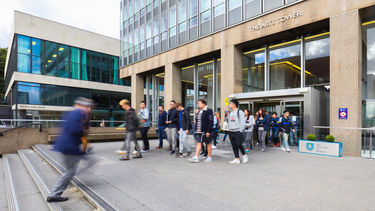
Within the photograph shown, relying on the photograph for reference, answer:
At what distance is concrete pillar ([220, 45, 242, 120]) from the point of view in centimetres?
1353

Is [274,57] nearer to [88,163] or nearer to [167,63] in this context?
[167,63]

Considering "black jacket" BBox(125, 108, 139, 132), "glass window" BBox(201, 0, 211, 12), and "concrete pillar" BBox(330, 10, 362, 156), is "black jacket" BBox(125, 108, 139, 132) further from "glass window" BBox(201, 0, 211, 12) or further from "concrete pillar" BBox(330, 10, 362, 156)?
"glass window" BBox(201, 0, 211, 12)

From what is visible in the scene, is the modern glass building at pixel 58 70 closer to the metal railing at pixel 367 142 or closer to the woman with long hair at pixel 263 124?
the woman with long hair at pixel 263 124

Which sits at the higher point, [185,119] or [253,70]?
[253,70]

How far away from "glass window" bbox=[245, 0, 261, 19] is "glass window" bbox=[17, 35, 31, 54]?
26.4 metres

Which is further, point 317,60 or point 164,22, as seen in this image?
point 164,22

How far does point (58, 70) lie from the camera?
90.2ft

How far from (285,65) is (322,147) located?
6.02m

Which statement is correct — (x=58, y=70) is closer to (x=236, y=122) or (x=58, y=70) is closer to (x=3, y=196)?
(x=3, y=196)

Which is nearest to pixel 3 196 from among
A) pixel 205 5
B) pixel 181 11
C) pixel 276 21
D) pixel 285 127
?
pixel 285 127

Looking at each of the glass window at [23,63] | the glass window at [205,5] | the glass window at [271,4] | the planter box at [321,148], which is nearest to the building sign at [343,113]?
the planter box at [321,148]

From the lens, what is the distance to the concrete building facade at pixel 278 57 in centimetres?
897

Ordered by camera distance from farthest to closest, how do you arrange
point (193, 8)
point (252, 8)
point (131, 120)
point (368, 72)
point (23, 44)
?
1. point (23, 44)
2. point (193, 8)
3. point (252, 8)
4. point (368, 72)
5. point (131, 120)

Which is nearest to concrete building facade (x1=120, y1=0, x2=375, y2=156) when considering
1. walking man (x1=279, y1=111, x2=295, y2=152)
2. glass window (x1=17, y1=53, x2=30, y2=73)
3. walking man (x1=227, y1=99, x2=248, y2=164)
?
walking man (x1=279, y1=111, x2=295, y2=152)
